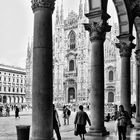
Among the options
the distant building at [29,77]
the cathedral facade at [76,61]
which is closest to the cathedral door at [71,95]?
the cathedral facade at [76,61]

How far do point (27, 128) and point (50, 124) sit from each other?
57cm

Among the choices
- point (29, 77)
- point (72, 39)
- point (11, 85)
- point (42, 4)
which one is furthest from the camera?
point (11, 85)

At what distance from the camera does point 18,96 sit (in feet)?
278

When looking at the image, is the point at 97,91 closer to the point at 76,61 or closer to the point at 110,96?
the point at 110,96

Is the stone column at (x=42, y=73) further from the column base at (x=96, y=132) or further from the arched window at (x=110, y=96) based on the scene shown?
the arched window at (x=110, y=96)

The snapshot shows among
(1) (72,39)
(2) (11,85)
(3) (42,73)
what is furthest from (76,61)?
(3) (42,73)

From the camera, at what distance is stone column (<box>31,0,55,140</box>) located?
6855 millimetres

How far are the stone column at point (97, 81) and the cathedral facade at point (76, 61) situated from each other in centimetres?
3830

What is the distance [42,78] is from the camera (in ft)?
22.8

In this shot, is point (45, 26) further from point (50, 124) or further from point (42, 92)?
point (50, 124)

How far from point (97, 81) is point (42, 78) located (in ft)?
11.1

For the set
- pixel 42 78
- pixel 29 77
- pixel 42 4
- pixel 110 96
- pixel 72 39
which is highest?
pixel 72 39

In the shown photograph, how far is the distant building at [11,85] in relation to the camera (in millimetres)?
78875

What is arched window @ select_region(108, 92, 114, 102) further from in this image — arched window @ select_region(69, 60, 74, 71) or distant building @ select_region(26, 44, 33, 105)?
distant building @ select_region(26, 44, 33, 105)
